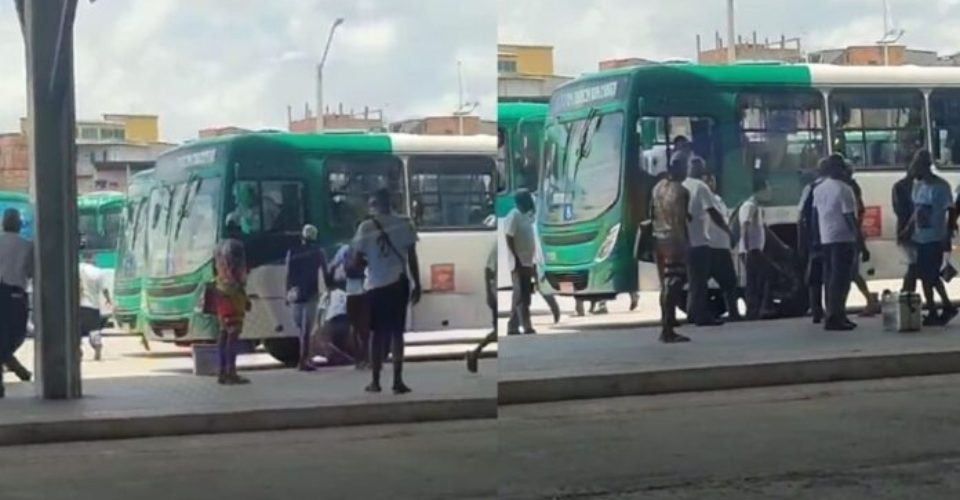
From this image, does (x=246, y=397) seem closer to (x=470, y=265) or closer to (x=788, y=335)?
(x=470, y=265)

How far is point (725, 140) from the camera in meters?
9.30

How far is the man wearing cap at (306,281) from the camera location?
6141 millimetres

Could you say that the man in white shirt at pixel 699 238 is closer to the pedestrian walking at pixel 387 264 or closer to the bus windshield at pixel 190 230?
the pedestrian walking at pixel 387 264

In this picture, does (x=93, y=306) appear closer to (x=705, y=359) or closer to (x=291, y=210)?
(x=291, y=210)

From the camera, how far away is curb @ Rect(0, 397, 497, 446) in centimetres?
683

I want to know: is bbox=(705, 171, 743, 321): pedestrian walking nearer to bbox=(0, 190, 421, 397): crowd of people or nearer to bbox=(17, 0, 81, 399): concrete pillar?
bbox=(0, 190, 421, 397): crowd of people

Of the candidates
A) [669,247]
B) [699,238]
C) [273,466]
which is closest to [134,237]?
[273,466]

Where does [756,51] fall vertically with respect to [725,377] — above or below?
above

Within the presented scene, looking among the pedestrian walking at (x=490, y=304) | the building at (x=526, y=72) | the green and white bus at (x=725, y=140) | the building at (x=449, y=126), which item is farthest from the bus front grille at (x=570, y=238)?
the building at (x=449, y=126)

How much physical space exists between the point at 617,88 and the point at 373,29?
8.47ft

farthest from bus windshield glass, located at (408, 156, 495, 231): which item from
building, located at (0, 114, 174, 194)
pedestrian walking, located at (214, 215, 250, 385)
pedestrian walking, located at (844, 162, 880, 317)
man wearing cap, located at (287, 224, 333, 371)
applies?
pedestrian walking, located at (844, 162, 880, 317)

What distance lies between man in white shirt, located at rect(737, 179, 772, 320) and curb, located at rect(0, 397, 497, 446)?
8.46ft

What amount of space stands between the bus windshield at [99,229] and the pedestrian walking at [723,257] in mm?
3686

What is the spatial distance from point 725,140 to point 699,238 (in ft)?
3.05
